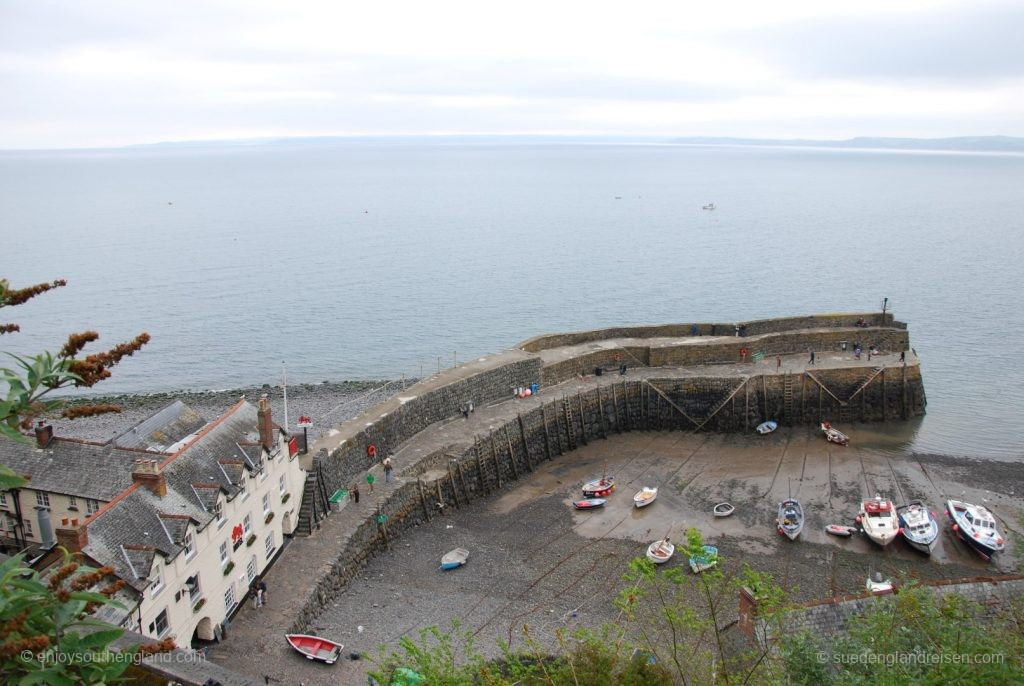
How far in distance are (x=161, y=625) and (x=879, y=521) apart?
2586 centimetres

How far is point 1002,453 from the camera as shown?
41938mm

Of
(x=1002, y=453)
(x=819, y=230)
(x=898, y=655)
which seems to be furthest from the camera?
(x=819, y=230)

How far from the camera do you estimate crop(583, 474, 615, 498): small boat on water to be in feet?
116

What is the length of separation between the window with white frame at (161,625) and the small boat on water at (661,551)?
53.7ft

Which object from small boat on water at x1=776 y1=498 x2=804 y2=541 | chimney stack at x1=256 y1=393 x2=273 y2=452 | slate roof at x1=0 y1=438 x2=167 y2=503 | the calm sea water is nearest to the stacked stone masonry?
the calm sea water

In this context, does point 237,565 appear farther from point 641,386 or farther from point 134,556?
point 641,386

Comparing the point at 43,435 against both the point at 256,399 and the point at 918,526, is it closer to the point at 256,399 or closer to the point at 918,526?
the point at 256,399

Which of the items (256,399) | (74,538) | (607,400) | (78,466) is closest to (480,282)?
(256,399)

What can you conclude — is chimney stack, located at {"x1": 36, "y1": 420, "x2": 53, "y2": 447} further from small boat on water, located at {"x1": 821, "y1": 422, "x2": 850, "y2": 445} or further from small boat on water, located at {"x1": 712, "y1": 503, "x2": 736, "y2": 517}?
small boat on water, located at {"x1": 821, "y1": 422, "x2": 850, "y2": 445}

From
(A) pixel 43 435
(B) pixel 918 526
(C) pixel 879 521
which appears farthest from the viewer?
(C) pixel 879 521

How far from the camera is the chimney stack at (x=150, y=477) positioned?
22688 mm

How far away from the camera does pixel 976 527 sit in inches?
1232

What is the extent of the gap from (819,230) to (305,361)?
306ft

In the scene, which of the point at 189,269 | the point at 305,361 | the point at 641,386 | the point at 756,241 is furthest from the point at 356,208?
the point at 641,386
